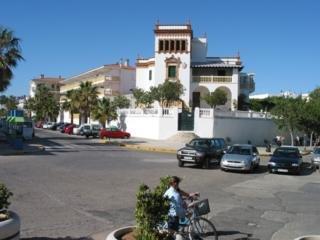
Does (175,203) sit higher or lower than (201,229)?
higher

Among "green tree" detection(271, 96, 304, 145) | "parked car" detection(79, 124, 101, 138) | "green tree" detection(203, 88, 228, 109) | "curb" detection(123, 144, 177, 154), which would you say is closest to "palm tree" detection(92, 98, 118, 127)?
"parked car" detection(79, 124, 101, 138)

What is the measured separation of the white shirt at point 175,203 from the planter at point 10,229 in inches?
109

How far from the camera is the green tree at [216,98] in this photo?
62938 mm

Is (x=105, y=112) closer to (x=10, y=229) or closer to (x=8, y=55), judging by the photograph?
(x=8, y=55)

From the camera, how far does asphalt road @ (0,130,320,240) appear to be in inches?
452

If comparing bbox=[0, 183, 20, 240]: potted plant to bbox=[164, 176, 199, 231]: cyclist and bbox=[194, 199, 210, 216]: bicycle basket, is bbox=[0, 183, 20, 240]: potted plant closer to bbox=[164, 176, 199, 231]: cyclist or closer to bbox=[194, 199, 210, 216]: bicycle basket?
bbox=[164, 176, 199, 231]: cyclist

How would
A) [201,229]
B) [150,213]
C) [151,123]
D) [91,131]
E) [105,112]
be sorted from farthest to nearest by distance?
[105,112] < [91,131] < [151,123] < [201,229] < [150,213]

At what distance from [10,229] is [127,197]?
8368 mm

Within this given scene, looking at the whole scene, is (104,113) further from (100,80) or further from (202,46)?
(100,80)

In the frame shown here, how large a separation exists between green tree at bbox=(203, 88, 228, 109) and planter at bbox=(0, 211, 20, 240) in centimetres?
5584

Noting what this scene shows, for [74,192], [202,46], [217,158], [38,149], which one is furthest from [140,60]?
[74,192]

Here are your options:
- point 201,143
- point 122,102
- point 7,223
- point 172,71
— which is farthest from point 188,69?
point 7,223

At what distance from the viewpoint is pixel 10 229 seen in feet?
24.8

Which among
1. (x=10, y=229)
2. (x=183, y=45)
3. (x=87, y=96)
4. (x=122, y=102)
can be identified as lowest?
(x=10, y=229)
